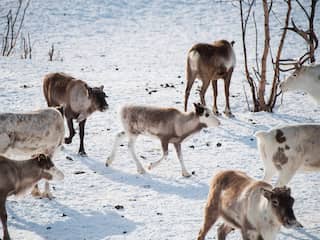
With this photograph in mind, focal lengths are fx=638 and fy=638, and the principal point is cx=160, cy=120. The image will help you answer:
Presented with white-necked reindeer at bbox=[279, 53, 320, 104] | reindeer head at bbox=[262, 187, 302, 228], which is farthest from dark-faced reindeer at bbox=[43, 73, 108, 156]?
reindeer head at bbox=[262, 187, 302, 228]

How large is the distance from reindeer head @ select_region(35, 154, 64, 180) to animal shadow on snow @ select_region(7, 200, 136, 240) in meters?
0.41

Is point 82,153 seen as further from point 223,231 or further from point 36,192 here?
point 223,231

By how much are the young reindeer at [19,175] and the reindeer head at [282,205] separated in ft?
7.90

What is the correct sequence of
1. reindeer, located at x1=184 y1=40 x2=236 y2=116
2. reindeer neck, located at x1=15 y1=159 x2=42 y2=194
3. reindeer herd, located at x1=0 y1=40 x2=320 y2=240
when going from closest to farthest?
1. reindeer herd, located at x1=0 y1=40 x2=320 y2=240
2. reindeer neck, located at x1=15 y1=159 x2=42 y2=194
3. reindeer, located at x1=184 y1=40 x2=236 y2=116

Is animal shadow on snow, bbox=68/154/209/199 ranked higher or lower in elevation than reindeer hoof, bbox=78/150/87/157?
lower

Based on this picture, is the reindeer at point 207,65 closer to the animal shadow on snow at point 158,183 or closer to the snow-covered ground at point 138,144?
the snow-covered ground at point 138,144

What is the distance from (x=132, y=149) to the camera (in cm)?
817

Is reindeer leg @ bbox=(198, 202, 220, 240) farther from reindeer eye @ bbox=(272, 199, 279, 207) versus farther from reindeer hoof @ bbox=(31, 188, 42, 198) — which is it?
reindeer hoof @ bbox=(31, 188, 42, 198)

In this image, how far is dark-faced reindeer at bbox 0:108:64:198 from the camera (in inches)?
275

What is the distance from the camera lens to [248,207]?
5113 millimetres

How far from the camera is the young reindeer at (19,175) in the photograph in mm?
5840

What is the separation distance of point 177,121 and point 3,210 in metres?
2.93

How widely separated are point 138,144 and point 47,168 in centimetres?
284

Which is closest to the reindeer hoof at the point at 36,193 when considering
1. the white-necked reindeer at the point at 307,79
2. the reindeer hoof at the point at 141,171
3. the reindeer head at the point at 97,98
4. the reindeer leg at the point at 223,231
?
the reindeer hoof at the point at 141,171
